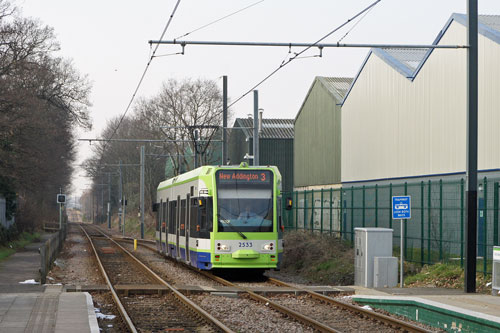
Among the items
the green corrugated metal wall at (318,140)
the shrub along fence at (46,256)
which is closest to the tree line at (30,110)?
the shrub along fence at (46,256)

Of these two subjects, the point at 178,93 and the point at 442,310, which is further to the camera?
the point at 178,93

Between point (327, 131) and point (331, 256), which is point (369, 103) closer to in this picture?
point (327, 131)

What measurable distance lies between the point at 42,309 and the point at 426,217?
42.3 feet

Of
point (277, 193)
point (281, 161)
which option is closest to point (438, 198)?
point (277, 193)

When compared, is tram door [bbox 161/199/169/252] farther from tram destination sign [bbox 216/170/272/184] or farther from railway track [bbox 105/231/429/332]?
railway track [bbox 105/231/429/332]

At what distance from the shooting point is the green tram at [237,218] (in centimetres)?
2112

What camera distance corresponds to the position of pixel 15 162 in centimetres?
3322

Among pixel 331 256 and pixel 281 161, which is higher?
pixel 281 161

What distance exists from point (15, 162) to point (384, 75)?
16.2 meters

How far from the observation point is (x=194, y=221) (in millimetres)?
22734

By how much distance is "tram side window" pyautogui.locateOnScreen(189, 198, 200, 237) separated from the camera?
73.2 ft

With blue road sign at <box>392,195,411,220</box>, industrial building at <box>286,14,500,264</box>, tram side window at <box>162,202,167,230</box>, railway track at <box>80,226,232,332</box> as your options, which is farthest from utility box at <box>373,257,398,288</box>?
tram side window at <box>162,202,167,230</box>

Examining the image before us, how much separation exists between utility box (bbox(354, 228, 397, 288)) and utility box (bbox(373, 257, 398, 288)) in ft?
0.90

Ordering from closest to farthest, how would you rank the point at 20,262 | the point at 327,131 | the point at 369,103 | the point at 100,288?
the point at 100,288 → the point at 20,262 → the point at 369,103 → the point at 327,131
